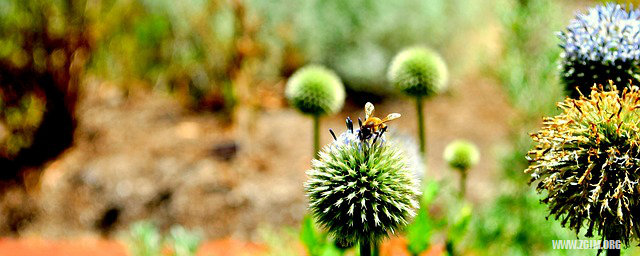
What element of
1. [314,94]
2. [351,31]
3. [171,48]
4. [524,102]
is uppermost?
[351,31]

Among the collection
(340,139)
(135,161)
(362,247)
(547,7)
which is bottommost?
(362,247)

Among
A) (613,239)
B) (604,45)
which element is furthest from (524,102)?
(613,239)

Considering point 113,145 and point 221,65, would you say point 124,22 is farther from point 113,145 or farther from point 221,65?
point 113,145

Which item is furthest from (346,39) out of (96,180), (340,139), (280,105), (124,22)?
(340,139)

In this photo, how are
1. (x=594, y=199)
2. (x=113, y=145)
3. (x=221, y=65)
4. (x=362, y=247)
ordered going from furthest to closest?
(x=221, y=65), (x=113, y=145), (x=362, y=247), (x=594, y=199)

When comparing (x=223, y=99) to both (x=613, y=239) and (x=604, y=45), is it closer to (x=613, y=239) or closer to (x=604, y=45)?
(x=604, y=45)

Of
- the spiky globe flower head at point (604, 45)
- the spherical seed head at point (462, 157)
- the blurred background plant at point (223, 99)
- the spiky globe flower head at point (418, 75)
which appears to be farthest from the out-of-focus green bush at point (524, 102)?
the spiky globe flower head at point (604, 45)
